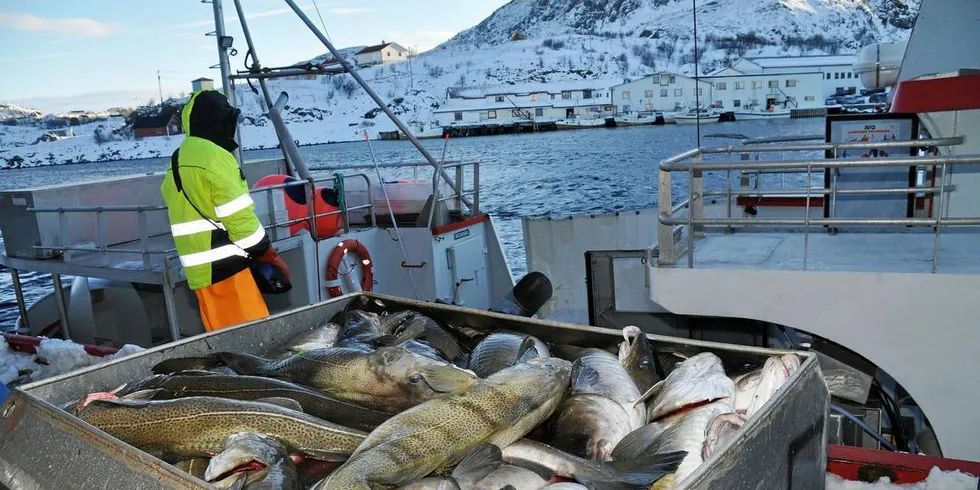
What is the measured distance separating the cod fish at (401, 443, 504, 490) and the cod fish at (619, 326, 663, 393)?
80 centimetres

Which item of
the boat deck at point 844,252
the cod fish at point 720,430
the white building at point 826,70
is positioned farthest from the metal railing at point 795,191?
the white building at point 826,70

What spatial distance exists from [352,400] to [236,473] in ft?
2.12

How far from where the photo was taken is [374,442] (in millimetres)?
2162

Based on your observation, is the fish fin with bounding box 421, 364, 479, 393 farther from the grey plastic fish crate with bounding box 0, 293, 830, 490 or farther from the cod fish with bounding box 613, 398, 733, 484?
the grey plastic fish crate with bounding box 0, 293, 830, 490

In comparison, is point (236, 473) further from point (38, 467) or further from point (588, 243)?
point (588, 243)

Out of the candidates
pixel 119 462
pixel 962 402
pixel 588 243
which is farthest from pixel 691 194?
pixel 588 243

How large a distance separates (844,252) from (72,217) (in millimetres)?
8248

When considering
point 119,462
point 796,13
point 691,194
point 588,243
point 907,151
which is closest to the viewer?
point 119,462

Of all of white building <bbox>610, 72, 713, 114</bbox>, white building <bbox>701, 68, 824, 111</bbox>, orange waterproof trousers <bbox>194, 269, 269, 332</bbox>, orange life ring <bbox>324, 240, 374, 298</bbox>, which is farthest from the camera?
white building <bbox>610, 72, 713, 114</bbox>

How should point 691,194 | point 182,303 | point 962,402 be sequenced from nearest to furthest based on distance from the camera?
point 962,402, point 691,194, point 182,303

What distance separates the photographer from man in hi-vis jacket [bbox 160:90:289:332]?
5.16m

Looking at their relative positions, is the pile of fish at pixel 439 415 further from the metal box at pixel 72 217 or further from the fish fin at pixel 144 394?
the metal box at pixel 72 217

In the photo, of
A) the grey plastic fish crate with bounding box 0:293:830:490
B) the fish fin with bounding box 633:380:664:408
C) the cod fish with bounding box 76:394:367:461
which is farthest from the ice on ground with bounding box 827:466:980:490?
the cod fish with bounding box 76:394:367:461

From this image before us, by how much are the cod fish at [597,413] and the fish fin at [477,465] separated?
33cm
